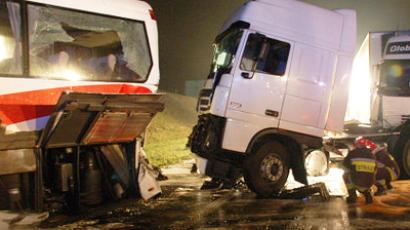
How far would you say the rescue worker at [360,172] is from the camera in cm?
779

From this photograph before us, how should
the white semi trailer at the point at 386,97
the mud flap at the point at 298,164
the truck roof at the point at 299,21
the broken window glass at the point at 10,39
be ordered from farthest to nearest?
the white semi trailer at the point at 386,97
the mud flap at the point at 298,164
the truck roof at the point at 299,21
the broken window glass at the point at 10,39

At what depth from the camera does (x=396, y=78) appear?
1084cm

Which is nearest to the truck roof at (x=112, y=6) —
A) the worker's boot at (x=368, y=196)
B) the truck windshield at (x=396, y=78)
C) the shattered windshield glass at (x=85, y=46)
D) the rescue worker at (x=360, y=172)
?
the shattered windshield glass at (x=85, y=46)

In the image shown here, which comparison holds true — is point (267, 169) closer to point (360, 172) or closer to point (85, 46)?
point (360, 172)

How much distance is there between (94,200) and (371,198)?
15.2ft

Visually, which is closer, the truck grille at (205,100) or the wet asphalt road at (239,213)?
the wet asphalt road at (239,213)

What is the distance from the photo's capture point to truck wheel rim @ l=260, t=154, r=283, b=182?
8.23 meters

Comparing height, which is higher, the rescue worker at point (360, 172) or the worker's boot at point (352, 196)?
the rescue worker at point (360, 172)

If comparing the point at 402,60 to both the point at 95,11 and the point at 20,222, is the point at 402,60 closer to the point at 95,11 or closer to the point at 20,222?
the point at 95,11

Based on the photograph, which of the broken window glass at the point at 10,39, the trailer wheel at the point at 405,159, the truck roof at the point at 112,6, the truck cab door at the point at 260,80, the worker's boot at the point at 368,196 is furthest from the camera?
the trailer wheel at the point at 405,159

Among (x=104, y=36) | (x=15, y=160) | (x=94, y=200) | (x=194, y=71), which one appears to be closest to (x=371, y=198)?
(x=94, y=200)

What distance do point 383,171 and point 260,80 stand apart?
A: 3.03 m

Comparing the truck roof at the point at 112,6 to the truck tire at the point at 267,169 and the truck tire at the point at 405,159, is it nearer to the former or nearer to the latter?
the truck tire at the point at 267,169

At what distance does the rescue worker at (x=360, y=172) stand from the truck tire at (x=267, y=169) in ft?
3.78
